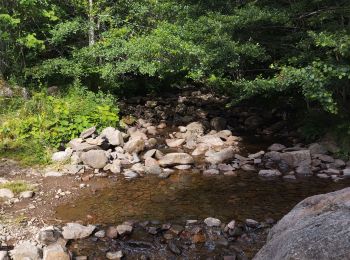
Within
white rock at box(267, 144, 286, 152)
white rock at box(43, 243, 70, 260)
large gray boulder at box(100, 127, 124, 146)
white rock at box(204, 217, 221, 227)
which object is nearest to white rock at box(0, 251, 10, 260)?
white rock at box(43, 243, 70, 260)

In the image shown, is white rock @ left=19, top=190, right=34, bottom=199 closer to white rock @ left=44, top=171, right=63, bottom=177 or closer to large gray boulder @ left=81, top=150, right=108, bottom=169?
white rock @ left=44, top=171, right=63, bottom=177

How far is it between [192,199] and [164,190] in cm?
77

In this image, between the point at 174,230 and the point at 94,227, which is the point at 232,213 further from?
the point at 94,227

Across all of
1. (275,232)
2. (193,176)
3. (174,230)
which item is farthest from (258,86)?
(275,232)

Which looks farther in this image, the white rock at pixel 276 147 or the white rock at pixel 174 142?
the white rock at pixel 174 142

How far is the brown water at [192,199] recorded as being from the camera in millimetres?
7449

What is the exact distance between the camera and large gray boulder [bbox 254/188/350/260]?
3201mm

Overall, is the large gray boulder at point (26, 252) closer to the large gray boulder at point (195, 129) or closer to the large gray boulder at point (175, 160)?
the large gray boulder at point (175, 160)

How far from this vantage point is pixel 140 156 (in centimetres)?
1101

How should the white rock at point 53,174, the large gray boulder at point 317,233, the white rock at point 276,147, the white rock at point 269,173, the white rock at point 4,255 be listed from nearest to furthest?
1. the large gray boulder at point 317,233
2. the white rock at point 4,255
3. the white rock at point 53,174
4. the white rock at point 269,173
5. the white rock at point 276,147

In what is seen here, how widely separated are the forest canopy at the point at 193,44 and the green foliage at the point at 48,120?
3.63 feet

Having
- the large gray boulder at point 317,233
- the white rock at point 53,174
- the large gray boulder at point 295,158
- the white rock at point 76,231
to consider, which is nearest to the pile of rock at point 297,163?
the large gray boulder at point 295,158

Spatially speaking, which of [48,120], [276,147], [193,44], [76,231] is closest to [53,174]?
[48,120]

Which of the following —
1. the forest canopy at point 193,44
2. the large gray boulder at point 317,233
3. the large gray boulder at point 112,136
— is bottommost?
the large gray boulder at point 112,136
